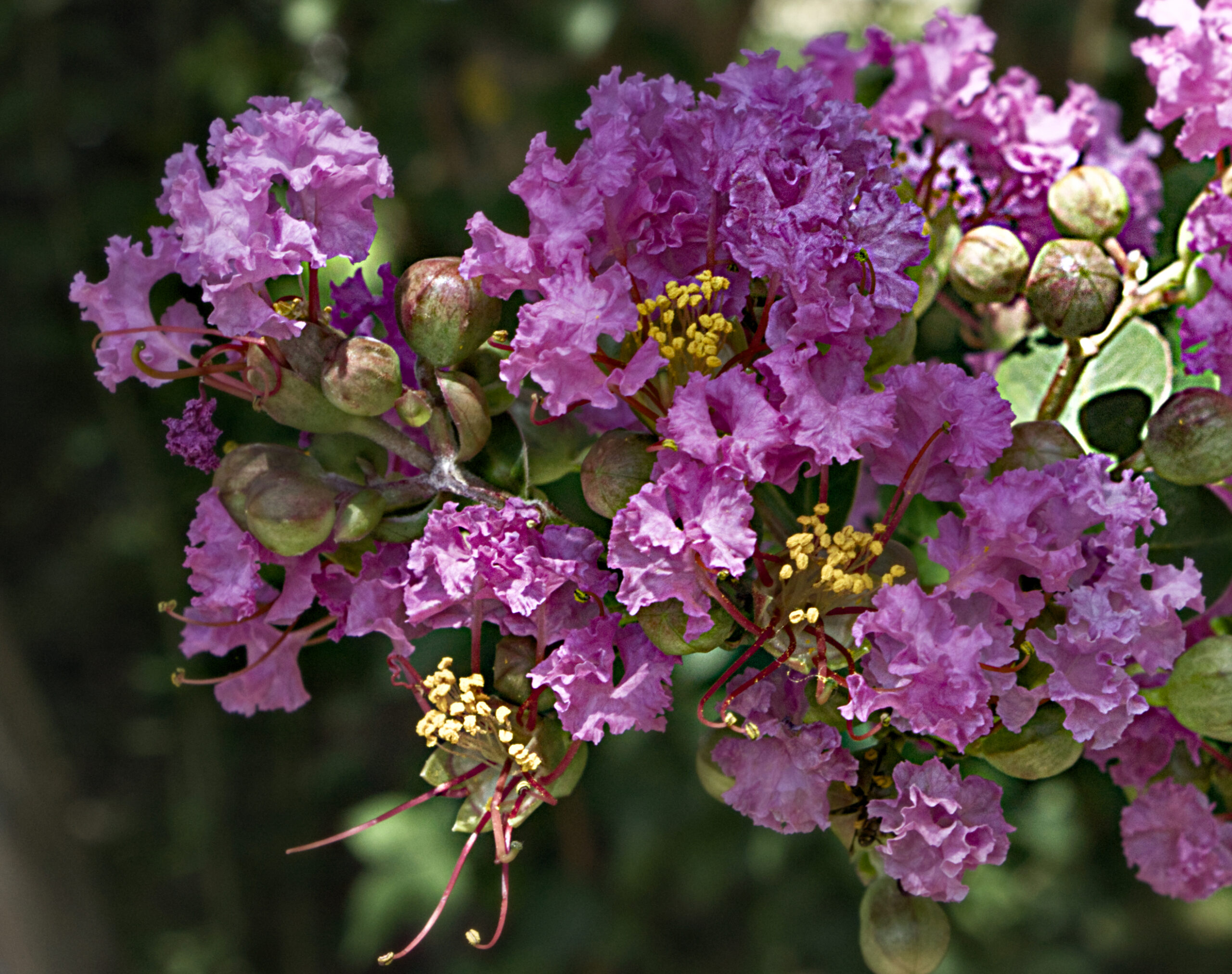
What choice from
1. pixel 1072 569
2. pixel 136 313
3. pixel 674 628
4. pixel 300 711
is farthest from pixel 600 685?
pixel 300 711

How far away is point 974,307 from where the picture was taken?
2.98 ft

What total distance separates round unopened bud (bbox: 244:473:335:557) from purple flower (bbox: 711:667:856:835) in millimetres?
272

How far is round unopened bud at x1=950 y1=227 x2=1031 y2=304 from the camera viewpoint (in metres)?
0.80

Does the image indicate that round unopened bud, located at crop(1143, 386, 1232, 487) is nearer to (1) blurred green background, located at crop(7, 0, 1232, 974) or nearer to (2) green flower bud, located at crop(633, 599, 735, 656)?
(2) green flower bud, located at crop(633, 599, 735, 656)

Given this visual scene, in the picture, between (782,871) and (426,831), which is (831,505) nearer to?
(426,831)

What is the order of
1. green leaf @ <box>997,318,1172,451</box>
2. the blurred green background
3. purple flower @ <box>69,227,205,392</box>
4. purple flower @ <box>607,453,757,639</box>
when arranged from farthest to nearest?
the blurred green background < green leaf @ <box>997,318,1172,451</box> < purple flower @ <box>69,227,205,392</box> < purple flower @ <box>607,453,757,639</box>

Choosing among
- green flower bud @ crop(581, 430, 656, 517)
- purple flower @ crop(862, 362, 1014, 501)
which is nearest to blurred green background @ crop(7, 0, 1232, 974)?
green flower bud @ crop(581, 430, 656, 517)

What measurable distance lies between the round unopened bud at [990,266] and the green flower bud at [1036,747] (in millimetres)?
300

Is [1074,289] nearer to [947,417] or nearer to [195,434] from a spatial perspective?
[947,417]

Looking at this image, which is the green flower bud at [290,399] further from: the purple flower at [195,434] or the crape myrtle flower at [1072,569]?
the crape myrtle flower at [1072,569]

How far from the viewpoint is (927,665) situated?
0.62 metres

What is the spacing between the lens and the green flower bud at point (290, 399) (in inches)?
26.1

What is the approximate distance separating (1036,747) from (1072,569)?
4.7 inches

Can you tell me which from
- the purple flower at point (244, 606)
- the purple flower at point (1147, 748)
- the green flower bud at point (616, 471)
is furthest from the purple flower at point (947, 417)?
the purple flower at point (244, 606)
